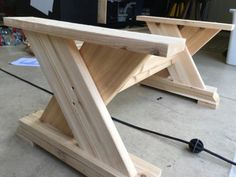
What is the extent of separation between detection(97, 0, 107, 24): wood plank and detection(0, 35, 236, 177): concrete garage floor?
0.74m

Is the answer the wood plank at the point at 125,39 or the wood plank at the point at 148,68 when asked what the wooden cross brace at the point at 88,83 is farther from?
the wood plank at the point at 148,68

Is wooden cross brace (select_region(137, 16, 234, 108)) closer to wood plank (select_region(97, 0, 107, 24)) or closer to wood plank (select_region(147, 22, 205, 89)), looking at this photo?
wood plank (select_region(147, 22, 205, 89))

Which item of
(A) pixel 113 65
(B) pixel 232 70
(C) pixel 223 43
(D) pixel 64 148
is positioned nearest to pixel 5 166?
(D) pixel 64 148

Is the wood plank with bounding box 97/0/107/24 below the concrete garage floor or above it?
above

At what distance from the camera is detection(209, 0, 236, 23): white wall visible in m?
3.32

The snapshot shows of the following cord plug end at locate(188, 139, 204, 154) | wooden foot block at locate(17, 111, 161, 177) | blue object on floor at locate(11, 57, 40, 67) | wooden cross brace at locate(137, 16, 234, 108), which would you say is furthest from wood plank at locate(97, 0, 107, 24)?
cord plug end at locate(188, 139, 204, 154)

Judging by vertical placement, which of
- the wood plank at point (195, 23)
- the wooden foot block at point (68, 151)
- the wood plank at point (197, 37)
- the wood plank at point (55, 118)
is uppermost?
the wood plank at point (195, 23)

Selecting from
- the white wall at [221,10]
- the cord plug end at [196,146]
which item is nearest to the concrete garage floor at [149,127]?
the cord plug end at [196,146]

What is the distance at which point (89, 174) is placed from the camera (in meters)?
0.68

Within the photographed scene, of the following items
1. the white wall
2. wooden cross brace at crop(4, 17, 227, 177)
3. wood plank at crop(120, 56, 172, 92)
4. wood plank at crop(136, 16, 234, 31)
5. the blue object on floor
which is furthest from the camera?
the white wall

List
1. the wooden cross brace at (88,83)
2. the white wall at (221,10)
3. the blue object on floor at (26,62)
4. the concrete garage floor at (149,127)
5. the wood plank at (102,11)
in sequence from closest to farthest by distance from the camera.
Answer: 1. the wooden cross brace at (88,83)
2. the concrete garage floor at (149,127)
3. the blue object on floor at (26,62)
4. the wood plank at (102,11)
5. the white wall at (221,10)

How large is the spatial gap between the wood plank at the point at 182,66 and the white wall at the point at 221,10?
2.50m

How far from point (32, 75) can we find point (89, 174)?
0.93m

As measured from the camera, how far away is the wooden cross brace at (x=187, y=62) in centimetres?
119
